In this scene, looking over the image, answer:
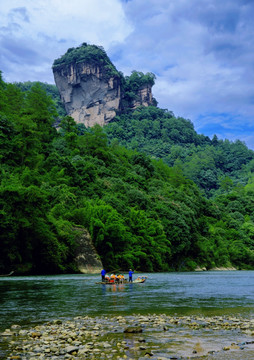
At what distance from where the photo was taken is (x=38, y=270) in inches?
1794

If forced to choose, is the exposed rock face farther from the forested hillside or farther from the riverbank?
the riverbank

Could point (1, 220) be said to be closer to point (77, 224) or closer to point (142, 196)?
point (77, 224)

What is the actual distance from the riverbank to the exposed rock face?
118 ft

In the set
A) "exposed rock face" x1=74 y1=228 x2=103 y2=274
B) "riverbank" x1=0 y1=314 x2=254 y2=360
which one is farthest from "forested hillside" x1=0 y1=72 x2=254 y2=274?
"riverbank" x1=0 y1=314 x2=254 y2=360

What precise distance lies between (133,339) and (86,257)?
40.4m

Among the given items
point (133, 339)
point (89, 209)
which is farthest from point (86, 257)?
point (133, 339)

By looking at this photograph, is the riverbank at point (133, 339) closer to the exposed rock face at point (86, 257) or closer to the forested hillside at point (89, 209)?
the forested hillside at point (89, 209)

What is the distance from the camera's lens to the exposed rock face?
49.8m

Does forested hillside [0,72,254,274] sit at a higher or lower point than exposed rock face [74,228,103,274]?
higher

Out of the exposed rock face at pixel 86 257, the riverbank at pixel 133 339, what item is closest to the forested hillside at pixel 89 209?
the exposed rock face at pixel 86 257

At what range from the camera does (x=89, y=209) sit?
186ft

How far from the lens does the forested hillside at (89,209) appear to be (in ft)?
143

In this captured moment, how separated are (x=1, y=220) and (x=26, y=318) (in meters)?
25.6

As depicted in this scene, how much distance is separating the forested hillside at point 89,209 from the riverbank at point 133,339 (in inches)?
1101
